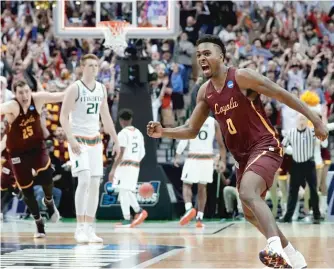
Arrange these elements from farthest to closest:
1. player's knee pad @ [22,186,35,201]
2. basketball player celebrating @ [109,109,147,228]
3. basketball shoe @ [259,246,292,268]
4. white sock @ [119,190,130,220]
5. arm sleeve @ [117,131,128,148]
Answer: white sock @ [119,190,130,220]
basketball player celebrating @ [109,109,147,228]
arm sleeve @ [117,131,128,148]
player's knee pad @ [22,186,35,201]
basketball shoe @ [259,246,292,268]

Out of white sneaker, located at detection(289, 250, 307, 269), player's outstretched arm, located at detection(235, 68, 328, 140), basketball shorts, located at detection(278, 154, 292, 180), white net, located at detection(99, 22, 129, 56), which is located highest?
Result: white net, located at detection(99, 22, 129, 56)

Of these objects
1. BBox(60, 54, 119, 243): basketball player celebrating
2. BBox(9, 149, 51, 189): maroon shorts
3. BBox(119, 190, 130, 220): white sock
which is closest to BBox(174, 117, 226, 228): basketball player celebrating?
BBox(119, 190, 130, 220): white sock

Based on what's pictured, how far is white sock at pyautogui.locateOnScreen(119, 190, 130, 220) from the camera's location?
52.4 ft

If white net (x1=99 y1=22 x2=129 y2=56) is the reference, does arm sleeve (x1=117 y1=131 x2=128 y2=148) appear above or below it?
below

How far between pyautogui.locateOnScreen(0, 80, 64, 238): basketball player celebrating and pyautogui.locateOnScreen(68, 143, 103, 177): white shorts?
88 cm

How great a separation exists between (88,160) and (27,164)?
116cm

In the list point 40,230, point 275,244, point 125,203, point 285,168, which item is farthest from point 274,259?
point 285,168

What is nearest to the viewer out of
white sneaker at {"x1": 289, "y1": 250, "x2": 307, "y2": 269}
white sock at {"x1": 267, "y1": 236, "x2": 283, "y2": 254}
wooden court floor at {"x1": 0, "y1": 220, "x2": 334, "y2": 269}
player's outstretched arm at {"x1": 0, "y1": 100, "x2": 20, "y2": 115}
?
white sock at {"x1": 267, "y1": 236, "x2": 283, "y2": 254}

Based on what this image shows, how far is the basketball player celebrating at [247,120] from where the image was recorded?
735 centimetres

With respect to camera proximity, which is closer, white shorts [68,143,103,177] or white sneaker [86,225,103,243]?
white sneaker [86,225,103,243]

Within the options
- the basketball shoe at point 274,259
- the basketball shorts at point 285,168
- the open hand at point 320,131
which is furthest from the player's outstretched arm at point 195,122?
the basketball shorts at point 285,168

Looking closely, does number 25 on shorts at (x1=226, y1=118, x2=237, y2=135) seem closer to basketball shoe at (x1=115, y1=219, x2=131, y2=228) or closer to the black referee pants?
basketball shoe at (x1=115, y1=219, x2=131, y2=228)

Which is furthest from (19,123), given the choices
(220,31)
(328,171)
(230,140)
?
(220,31)

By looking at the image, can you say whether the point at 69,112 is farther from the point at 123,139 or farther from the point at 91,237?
the point at 123,139
